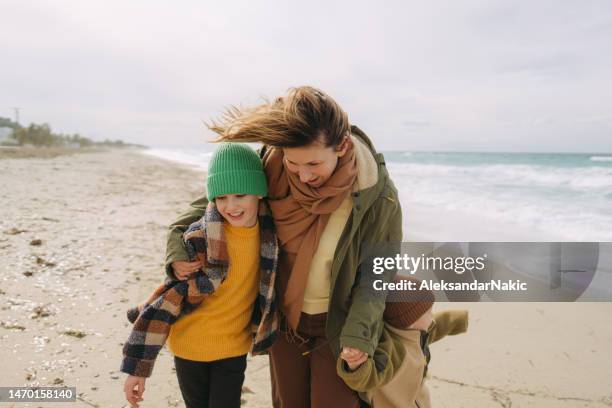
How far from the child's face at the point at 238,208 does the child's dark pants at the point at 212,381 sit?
1.90 feet

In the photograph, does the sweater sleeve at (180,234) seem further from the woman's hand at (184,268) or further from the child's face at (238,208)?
the child's face at (238,208)

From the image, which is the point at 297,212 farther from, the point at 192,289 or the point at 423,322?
the point at 423,322

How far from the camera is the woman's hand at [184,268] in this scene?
1671 millimetres

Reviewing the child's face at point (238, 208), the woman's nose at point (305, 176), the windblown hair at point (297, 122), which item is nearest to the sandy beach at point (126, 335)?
the child's face at point (238, 208)

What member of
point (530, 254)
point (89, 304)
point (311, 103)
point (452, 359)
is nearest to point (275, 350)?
point (311, 103)

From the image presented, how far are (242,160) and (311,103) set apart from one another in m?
0.40

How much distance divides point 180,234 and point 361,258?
2.38ft

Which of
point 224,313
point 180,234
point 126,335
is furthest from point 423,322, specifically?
point 126,335

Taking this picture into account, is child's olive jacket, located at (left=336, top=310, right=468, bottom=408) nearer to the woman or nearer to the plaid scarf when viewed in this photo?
the woman

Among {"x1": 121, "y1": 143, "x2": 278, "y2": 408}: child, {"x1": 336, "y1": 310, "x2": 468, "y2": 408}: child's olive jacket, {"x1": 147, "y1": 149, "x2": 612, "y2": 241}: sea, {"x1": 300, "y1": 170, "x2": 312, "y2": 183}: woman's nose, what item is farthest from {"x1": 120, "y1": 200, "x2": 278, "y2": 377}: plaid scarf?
{"x1": 147, "y1": 149, "x2": 612, "y2": 241}: sea

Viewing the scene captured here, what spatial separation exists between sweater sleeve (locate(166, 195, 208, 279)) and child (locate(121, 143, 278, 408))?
0.03 meters

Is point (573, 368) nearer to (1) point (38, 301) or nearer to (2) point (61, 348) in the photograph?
(2) point (61, 348)

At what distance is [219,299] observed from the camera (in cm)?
175

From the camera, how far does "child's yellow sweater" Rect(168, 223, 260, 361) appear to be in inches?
68.4
